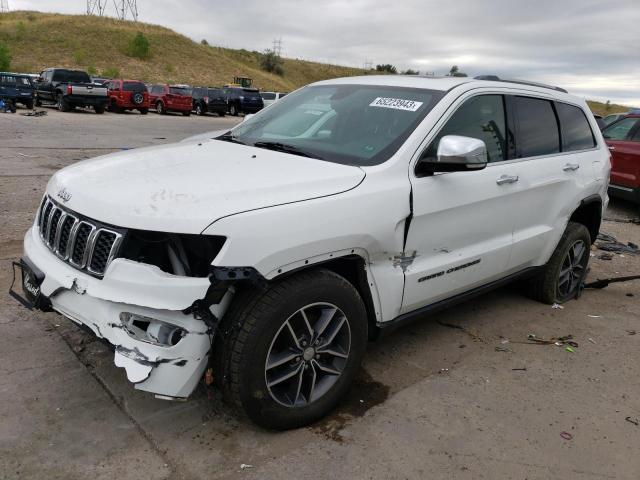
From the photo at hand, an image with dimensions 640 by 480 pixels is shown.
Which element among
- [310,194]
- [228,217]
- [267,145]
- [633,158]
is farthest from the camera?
[633,158]

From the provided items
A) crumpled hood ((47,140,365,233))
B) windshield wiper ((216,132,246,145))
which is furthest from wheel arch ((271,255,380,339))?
windshield wiper ((216,132,246,145))

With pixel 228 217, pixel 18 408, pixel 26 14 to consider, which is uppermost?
pixel 26 14

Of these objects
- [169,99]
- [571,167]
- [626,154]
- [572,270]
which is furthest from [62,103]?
Result: [571,167]

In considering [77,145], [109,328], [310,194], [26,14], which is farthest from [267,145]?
[26,14]

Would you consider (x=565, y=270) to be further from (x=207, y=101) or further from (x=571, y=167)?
(x=207, y=101)

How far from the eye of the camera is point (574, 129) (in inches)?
186

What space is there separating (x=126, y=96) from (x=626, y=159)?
78.1ft

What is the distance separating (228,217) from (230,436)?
1158 mm

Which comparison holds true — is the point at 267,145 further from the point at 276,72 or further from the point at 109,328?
the point at 276,72

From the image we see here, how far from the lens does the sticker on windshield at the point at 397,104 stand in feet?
11.1

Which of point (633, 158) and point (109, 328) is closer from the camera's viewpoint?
point (109, 328)

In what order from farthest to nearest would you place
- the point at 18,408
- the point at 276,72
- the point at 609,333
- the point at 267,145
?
the point at 276,72 → the point at 609,333 → the point at 267,145 → the point at 18,408

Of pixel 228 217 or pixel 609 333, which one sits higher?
pixel 228 217

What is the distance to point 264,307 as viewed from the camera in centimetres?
250
